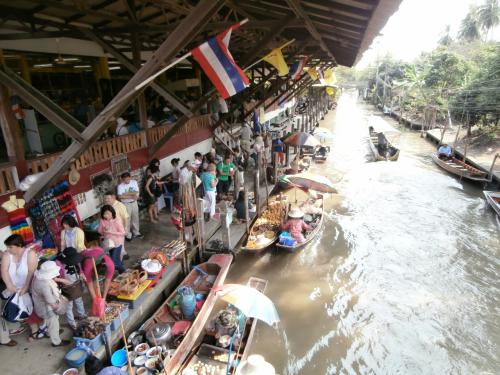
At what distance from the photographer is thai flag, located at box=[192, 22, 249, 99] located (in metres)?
5.30

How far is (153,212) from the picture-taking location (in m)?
9.91

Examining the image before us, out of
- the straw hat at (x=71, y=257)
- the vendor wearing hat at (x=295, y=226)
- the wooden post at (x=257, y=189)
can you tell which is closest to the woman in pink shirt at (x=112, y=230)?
the straw hat at (x=71, y=257)

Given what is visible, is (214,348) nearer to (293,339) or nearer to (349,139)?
(293,339)

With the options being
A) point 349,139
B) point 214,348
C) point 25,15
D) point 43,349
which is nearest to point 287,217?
point 214,348

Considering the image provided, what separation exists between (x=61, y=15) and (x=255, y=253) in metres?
8.14

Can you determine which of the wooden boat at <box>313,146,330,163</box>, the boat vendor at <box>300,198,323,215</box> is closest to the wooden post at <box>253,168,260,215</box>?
the boat vendor at <box>300,198,323,215</box>

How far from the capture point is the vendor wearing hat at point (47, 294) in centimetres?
496

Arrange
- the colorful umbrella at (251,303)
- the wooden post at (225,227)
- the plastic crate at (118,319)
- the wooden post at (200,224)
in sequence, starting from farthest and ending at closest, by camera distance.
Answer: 1. the wooden post at (225,227)
2. the wooden post at (200,224)
3. the plastic crate at (118,319)
4. the colorful umbrella at (251,303)

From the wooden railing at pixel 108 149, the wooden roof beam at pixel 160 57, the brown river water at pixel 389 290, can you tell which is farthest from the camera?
the brown river water at pixel 389 290

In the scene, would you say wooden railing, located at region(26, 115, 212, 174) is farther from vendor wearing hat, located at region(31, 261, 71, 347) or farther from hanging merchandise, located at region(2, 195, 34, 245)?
vendor wearing hat, located at region(31, 261, 71, 347)

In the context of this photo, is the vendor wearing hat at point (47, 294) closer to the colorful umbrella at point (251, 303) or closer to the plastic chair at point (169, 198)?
the colorful umbrella at point (251, 303)

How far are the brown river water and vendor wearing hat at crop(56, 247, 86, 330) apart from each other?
12.6 ft

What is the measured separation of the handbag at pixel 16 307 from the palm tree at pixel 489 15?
68255mm

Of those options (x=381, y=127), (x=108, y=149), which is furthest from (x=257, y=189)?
(x=381, y=127)
